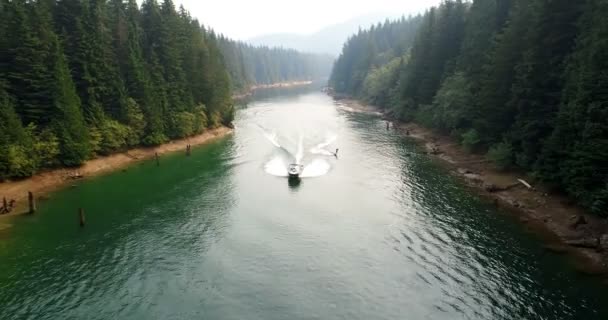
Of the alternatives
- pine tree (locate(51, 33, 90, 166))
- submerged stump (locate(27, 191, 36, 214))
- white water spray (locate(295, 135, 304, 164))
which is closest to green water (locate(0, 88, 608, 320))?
submerged stump (locate(27, 191, 36, 214))

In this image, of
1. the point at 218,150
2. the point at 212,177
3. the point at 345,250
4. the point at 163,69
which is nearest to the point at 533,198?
the point at 345,250

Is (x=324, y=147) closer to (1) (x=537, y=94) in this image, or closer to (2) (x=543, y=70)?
(1) (x=537, y=94)

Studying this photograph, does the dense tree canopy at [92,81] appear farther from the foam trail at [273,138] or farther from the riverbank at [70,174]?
the foam trail at [273,138]

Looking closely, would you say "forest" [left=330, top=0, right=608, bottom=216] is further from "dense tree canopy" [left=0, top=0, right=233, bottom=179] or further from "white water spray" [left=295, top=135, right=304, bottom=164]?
"dense tree canopy" [left=0, top=0, right=233, bottom=179]

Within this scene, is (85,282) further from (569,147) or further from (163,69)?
(163,69)

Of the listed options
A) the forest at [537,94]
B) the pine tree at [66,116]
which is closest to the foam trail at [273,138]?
the forest at [537,94]
